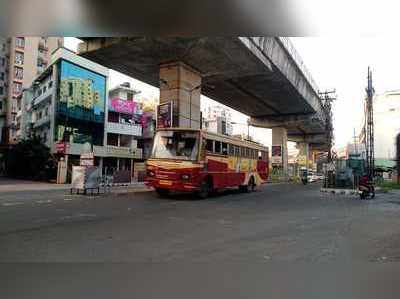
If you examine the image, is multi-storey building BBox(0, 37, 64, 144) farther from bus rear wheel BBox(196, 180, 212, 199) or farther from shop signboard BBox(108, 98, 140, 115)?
bus rear wheel BBox(196, 180, 212, 199)

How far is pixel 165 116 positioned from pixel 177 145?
24.4 ft

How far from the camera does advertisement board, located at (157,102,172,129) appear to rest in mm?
25558

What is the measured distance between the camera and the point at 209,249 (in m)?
7.61

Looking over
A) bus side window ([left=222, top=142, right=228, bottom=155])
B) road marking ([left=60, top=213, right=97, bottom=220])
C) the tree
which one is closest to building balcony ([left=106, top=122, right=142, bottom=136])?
the tree

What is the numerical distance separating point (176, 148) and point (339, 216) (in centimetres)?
757

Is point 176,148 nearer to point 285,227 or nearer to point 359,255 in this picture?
point 285,227

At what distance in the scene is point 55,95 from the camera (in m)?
45.2

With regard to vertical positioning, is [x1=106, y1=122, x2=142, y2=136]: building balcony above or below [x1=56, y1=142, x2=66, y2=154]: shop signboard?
above

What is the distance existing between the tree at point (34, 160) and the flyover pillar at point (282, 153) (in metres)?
28.0

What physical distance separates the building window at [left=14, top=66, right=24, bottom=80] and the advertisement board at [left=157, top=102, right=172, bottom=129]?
2013 inches

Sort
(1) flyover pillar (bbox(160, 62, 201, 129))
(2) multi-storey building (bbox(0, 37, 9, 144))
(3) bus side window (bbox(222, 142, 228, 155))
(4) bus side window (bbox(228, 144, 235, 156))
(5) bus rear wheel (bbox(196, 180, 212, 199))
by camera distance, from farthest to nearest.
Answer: (2) multi-storey building (bbox(0, 37, 9, 144)), (1) flyover pillar (bbox(160, 62, 201, 129)), (4) bus side window (bbox(228, 144, 235, 156)), (3) bus side window (bbox(222, 142, 228, 155)), (5) bus rear wheel (bbox(196, 180, 212, 199))

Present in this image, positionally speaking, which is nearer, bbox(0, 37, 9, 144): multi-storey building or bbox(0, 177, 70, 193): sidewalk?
bbox(0, 177, 70, 193): sidewalk

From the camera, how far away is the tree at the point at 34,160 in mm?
42750

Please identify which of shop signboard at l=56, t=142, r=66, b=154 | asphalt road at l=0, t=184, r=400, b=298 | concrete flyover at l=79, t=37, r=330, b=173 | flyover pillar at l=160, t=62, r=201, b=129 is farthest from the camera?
shop signboard at l=56, t=142, r=66, b=154
